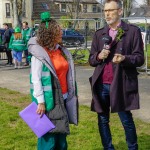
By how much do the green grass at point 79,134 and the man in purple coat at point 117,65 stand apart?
832 millimetres

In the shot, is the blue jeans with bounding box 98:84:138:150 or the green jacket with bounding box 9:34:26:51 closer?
the blue jeans with bounding box 98:84:138:150

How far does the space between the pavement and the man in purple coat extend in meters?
2.01

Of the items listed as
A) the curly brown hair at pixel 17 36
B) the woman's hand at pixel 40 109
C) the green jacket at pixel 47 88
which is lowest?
the woman's hand at pixel 40 109

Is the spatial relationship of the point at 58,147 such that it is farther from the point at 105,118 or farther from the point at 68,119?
the point at 105,118

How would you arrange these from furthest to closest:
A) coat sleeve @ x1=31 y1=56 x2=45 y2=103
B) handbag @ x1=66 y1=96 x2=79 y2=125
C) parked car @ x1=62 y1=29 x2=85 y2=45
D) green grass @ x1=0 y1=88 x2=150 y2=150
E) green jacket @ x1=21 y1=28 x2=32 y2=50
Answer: parked car @ x1=62 y1=29 x2=85 y2=45, green jacket @ x1=21 y1=28 x2=32 y2=50, green grass @ x1=0 y1=88 x2=150 y2=150, handbag @ x1=66 y1=96 x2=79 y2=125, coat sleeve @ x1=31 y1=56 x2=45 y2=103

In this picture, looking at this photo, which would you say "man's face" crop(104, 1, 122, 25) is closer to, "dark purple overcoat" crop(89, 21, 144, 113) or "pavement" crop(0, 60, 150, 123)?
"dark purple overcoat" crop(89, 21, 144, 113)

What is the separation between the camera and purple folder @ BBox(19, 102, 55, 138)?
3512 mm

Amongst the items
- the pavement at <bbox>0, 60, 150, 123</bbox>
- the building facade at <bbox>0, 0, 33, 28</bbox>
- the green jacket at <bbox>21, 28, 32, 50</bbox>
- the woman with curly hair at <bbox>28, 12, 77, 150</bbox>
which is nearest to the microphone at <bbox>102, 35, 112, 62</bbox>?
the woman with curly hair at <bbox>28, 12, 77, 150</bbox>

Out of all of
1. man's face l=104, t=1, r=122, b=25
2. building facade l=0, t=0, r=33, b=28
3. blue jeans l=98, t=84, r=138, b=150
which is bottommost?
blue jeans l=98, t=84, r=138, b=150

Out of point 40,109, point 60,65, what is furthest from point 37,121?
point 60,65

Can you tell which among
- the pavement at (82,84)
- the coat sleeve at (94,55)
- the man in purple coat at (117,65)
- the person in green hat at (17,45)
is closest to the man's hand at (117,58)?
the man in purple coat at (117,65)

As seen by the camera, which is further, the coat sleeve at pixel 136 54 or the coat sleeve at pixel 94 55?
the coat sleeve at pixel 94 55

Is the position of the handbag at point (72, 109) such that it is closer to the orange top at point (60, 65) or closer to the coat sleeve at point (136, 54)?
the orange top at point (60, 65)

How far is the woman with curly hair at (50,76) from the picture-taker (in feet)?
11.4
